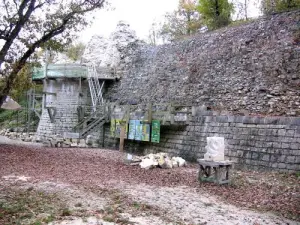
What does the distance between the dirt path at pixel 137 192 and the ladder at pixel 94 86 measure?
1059 centimetres

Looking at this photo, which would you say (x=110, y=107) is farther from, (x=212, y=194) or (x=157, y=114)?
(x=212, y=194)

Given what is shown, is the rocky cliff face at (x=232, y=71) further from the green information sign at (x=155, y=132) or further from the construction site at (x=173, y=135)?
the green information sign at (x=155, y=132)

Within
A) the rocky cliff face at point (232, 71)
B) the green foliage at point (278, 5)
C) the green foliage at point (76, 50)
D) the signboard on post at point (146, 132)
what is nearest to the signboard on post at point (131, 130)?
the signboard on post at point (146, 132)

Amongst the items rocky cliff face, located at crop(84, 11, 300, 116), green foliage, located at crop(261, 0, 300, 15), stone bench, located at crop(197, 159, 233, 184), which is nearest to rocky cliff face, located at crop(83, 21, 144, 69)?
rocky cliff face, located at crop(84, 11, 300, 116)

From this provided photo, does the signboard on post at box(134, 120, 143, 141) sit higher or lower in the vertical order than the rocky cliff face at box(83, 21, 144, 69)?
lower

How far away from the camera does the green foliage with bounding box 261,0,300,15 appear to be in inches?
795

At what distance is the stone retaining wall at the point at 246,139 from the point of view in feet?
33.5

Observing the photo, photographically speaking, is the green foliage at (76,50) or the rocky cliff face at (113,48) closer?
the rocky cliff face at (113,48)

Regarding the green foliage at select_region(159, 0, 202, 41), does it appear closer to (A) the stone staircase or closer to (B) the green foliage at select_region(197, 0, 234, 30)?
(B) the green foliage at select_region(197, 0, 234, 30)

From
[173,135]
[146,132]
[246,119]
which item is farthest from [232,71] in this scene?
[146,132]

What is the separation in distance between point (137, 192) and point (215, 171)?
7.44ft

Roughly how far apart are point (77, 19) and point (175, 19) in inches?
918

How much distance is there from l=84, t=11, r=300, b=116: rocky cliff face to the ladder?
2.98 ft

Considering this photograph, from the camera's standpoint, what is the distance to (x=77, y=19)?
12.9 meters
